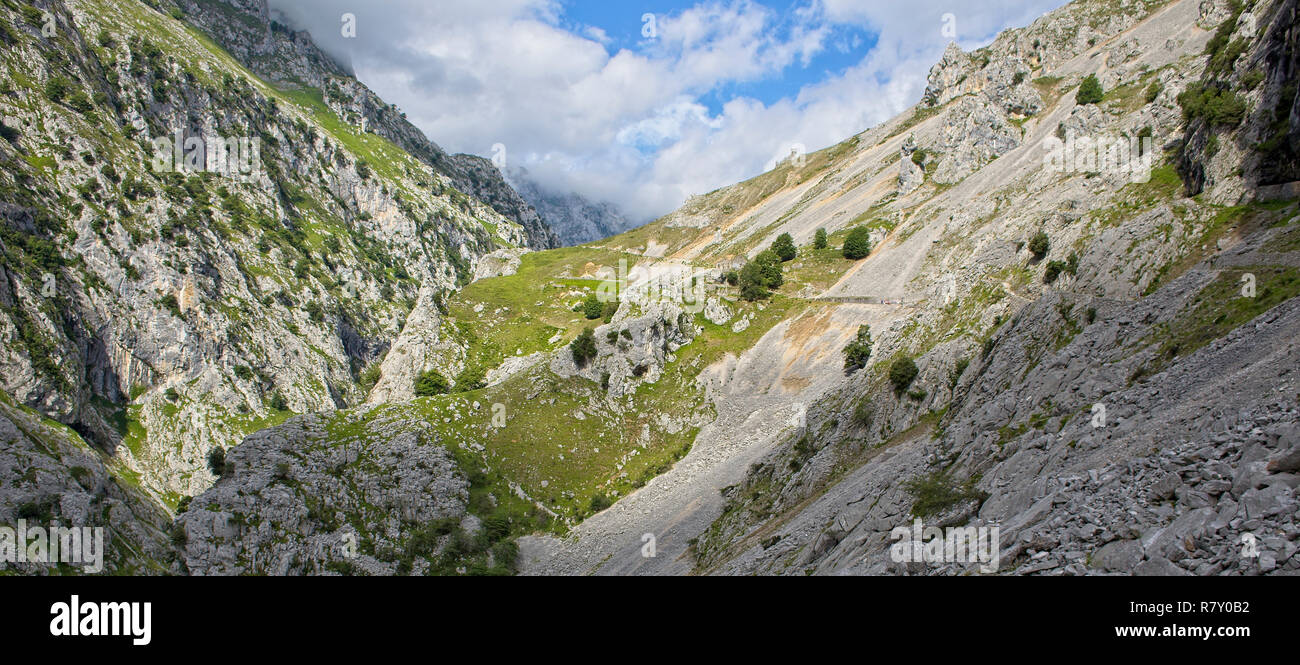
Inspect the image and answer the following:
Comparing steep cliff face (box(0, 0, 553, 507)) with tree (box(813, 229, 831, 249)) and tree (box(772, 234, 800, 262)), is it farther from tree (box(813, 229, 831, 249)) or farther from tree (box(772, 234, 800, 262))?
tree (box(813, 229, 831, 249))

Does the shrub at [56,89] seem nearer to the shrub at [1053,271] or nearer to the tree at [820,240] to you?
the tree at [820,240]

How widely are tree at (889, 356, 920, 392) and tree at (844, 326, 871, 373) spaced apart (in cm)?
1415

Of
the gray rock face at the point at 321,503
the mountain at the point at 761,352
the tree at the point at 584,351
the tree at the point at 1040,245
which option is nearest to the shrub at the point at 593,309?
the mountain at the point at 761,352

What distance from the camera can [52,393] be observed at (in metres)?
80.6

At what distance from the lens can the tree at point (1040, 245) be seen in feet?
147

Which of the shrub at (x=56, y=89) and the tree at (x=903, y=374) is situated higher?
the shrub at (x=56, y=89)

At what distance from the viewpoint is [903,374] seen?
40406 mm

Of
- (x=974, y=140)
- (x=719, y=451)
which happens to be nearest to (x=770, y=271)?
(x=719, y=451)

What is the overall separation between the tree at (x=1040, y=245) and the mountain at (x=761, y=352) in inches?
12.0

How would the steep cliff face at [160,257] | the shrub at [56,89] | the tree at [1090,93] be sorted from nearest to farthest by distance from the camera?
1. the tree at [1090,93]
2. the steep cliff face at [160,257]
3. the shrub at [56,89]

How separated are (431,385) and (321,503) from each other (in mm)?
33224

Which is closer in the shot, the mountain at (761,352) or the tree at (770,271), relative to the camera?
the mountain at (761,352)

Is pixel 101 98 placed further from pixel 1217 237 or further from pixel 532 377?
pixel 1217 237

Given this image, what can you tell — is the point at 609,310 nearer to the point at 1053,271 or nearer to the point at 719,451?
the point at 719,451
